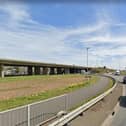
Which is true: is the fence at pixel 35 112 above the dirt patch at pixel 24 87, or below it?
above

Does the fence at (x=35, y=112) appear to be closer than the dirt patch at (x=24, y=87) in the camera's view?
Yes

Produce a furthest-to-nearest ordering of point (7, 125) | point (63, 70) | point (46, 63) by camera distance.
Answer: point (63, 70), point (46, 63), point (7, 125)

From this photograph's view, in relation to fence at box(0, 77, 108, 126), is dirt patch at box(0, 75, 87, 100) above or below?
below

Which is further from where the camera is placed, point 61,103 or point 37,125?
point 61,103

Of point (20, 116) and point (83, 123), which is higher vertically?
point (20, 116)

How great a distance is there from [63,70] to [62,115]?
577 ft

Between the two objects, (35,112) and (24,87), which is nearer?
(35,112)

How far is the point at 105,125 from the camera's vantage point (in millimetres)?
12047

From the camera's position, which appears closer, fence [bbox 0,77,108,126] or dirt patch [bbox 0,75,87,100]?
fence [bbox 0,77,108,126]

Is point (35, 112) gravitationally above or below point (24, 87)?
above

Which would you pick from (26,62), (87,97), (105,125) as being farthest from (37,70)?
(105,125)

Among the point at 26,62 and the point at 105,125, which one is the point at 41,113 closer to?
the point at 105,125

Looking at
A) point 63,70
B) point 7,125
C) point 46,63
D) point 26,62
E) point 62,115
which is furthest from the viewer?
point 63,70

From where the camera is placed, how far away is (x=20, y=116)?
884cm
